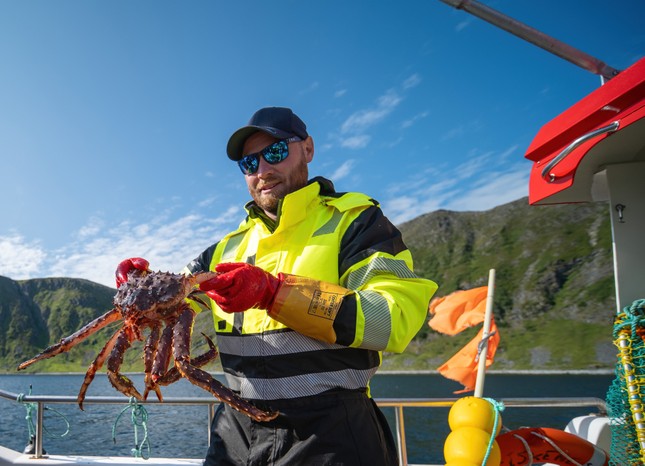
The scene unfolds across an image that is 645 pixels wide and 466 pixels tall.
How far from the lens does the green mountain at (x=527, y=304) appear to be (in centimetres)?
14012

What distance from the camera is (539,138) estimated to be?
142 inches

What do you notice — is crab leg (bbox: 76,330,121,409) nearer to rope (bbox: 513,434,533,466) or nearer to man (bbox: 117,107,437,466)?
man (bbox: 117,107,437,466)

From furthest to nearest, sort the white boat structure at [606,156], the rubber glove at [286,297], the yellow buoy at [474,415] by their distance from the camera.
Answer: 1. the yellow buoy at [474,415]
2. the white boat structure at [606,156]
3. the rubber glove at [286,297]

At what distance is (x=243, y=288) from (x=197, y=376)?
587mm

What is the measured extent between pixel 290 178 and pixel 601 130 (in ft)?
6.55

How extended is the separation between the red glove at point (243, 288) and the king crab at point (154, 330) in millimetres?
201

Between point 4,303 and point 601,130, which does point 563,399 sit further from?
point 4,303

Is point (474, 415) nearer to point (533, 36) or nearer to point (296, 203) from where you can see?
point (296, 203)

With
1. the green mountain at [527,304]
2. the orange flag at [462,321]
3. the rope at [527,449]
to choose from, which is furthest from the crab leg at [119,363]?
the green mountain at [527,304]

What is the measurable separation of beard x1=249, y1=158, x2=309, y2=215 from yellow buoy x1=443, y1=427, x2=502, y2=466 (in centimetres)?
196

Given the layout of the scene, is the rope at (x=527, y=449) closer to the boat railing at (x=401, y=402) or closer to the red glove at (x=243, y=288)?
the boat railing at (x=401, y=402)

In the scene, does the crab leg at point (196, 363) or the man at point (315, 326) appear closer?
the man at point (315, 326)

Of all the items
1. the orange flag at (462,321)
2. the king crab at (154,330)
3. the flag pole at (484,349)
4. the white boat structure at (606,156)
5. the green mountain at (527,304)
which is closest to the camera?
the king crab at (154,330)

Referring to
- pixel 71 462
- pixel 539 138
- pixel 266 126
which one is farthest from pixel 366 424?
pixel 71 462
